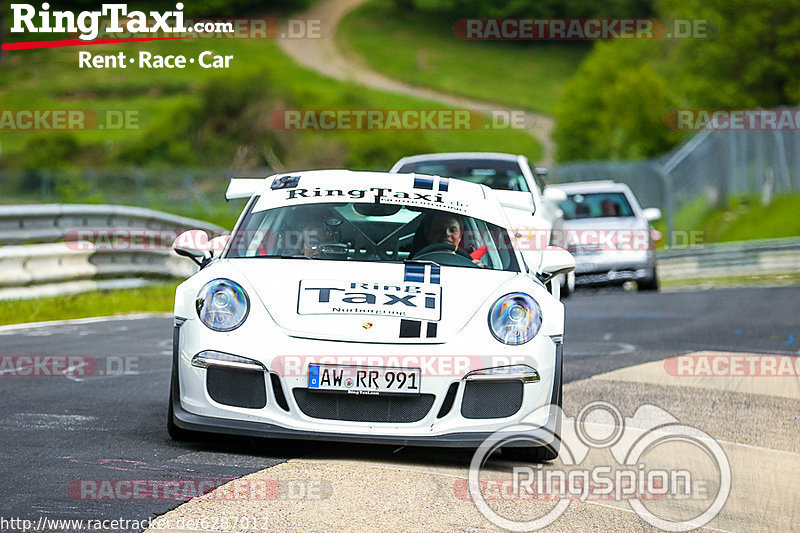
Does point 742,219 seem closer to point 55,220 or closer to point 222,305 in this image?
point 55,220

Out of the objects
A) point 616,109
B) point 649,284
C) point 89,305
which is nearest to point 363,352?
point 89,305

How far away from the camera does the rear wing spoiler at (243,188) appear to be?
7.44 metres

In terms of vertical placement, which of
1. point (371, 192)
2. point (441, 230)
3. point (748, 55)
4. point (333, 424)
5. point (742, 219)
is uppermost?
point (748, 55)

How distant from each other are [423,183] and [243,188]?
1039 mm

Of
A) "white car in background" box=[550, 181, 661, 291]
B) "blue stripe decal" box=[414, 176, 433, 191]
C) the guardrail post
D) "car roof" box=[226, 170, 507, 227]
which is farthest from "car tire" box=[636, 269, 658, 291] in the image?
"blue stripe decal" box=[414, 176, 433, 191]

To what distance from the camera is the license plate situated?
5742 millimetres

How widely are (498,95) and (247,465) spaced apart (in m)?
96.2

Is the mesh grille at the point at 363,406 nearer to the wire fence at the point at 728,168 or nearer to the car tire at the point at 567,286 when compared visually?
the car tire at the point at 567,286

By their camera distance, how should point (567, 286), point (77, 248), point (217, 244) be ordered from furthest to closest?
point (567, 286) < point (77, 248) < point (217, 244)

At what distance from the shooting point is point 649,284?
1936 cm

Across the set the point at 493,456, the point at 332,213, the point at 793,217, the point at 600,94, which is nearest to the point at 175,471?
the point at 493,456

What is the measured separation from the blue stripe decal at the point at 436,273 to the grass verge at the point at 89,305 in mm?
7340

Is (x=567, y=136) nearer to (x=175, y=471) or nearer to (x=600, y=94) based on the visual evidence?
(x=600, y=94)

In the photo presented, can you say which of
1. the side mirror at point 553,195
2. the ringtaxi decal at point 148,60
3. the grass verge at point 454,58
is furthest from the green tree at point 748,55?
the grass verge at point 454,58
